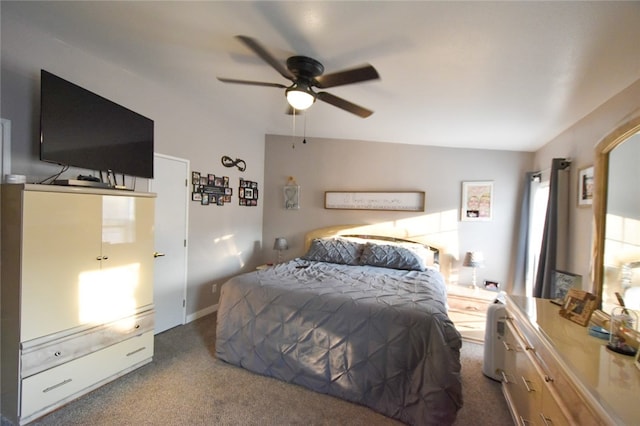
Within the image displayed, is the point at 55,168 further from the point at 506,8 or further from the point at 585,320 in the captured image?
the point at 585,320

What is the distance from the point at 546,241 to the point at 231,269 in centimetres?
376

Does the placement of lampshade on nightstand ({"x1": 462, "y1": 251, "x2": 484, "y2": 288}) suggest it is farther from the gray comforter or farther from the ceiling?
the ceiling

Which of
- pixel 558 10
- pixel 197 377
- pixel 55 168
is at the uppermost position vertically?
pixel 558 10

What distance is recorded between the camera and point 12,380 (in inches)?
69.4

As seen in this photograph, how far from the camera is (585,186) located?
89.3 inches

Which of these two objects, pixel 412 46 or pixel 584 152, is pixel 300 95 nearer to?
pixel 412 46

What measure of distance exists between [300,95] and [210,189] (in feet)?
7.13

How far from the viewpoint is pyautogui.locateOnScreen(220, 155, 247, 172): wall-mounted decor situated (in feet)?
12.9

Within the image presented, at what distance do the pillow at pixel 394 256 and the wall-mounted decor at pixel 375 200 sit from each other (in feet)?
2.18

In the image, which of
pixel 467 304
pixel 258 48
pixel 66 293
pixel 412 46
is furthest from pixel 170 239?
pixel 467 304

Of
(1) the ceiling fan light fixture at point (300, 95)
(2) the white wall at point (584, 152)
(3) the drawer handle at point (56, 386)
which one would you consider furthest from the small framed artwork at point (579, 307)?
(3) the drawer handle at point (56, 386)

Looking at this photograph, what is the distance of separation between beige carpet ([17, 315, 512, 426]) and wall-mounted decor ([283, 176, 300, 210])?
2.54 metres

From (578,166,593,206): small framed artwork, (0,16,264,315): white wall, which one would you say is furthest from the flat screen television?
(578,166,593,206): small framed artwork

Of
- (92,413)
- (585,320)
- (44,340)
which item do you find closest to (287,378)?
(92,413)
